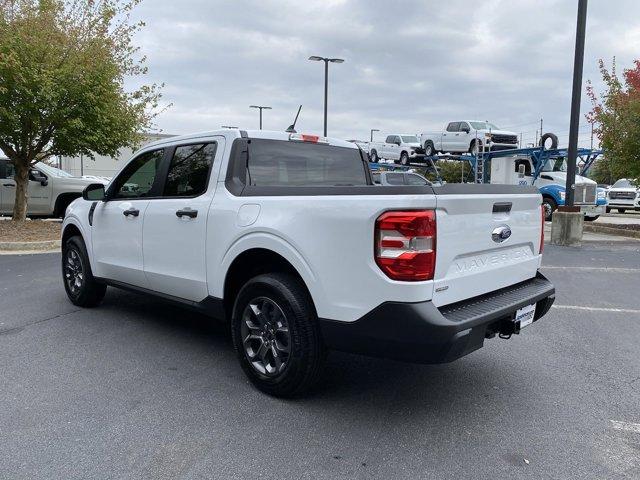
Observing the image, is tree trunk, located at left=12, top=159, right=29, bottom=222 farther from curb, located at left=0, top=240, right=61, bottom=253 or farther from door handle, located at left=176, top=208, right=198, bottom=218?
door handle, located at left=176, top=208, right=198, bottom=218

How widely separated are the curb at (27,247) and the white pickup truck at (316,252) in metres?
6.67

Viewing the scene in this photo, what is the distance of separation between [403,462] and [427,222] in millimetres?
1257

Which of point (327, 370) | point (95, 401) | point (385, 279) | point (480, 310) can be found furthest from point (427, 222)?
Result: point (95, 401)

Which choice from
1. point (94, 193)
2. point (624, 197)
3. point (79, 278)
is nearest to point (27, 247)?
point (79, 278)

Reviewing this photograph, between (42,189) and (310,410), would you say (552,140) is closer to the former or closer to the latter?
(42,189)

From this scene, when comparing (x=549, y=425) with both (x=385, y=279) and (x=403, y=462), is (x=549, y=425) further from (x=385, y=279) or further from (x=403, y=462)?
(x=385, y=279)

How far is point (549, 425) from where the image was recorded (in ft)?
10.8

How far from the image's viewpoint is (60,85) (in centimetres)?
1141

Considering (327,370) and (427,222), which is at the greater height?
(427,222)

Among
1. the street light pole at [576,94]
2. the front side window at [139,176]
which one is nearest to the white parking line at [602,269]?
the street light pole at [576,94]

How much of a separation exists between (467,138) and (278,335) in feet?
72.0

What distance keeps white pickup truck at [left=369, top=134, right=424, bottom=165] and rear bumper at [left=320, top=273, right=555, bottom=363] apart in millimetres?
24016

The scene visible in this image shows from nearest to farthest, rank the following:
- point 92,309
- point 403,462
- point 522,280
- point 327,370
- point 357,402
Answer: point 403,462 < point 357,402 < point 522,280 < point 327,370 < point 92,309

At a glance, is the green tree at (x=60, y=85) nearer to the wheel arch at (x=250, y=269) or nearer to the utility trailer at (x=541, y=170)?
the wheel arch at (x=250, y=269)
